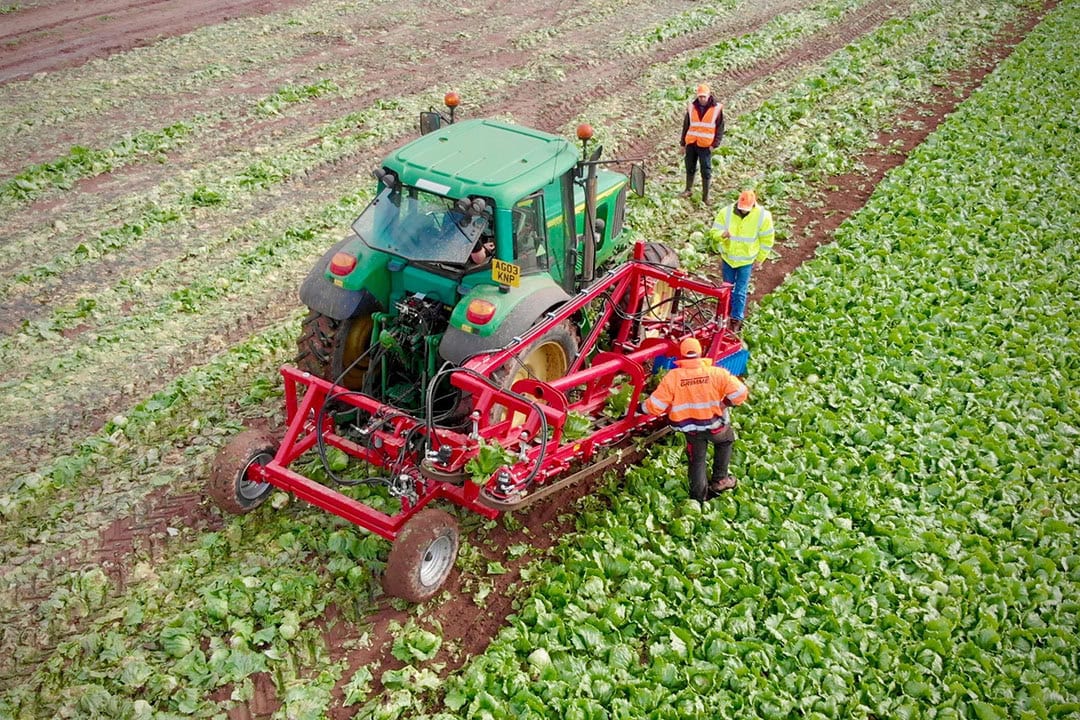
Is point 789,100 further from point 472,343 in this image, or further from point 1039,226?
point 472,343

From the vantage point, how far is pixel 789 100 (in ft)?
52.4

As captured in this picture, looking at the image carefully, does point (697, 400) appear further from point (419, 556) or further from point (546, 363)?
point (419, 556)

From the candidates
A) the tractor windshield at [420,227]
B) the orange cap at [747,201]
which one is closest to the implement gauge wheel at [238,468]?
the tractor windshield at [420,227]

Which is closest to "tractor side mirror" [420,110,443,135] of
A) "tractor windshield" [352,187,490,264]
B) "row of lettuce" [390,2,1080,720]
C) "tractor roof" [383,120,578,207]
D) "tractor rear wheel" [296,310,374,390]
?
"tractor roof" [383,120,578,207]

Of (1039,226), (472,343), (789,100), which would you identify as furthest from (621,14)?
(472,343)

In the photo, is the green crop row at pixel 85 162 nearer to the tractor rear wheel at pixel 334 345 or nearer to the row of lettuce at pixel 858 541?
the tractor rear wheel at pixel 334 345

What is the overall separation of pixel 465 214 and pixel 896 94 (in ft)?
40.0

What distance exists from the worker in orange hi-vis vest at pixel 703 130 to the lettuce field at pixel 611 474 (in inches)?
25.2

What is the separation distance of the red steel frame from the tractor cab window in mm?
458

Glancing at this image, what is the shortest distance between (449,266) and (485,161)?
0.94 m

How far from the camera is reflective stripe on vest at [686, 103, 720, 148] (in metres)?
12.3

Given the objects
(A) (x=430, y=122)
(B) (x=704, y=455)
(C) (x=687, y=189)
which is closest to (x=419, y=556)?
(B) (x=704, y=455)

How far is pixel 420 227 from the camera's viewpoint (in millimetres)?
7289

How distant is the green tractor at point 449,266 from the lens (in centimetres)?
706
